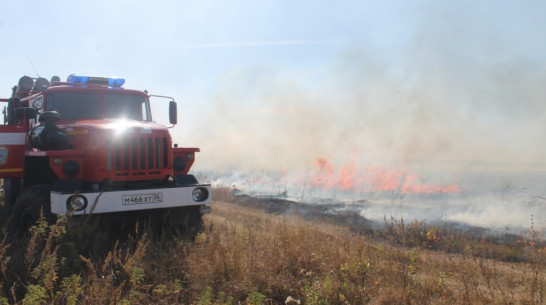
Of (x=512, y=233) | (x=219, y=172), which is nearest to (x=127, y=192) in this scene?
(x=512, y=233)

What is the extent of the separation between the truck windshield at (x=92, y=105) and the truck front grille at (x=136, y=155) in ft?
5.04

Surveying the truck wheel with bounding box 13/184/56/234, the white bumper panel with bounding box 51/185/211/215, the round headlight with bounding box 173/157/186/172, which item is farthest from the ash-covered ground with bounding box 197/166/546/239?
the truck wheel with bounding box 13/184/56/234

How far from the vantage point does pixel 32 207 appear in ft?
20.5

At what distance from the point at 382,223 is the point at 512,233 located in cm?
325

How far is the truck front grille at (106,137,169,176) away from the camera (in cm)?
631

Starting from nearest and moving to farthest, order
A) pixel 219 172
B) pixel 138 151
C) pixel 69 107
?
pixel 138 151 → pixel 69 107 → pixel 219 172

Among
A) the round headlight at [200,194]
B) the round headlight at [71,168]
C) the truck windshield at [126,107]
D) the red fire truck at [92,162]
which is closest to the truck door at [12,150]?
the red fire truck at [92,162]

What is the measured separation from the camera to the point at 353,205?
14.7 metres

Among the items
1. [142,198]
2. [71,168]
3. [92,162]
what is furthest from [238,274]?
[71,168]

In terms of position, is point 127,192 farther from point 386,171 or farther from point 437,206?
point 386,171

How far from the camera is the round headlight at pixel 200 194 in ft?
22.1

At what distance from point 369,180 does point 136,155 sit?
1387 cm

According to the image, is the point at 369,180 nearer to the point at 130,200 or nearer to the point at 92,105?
the point at 92,105

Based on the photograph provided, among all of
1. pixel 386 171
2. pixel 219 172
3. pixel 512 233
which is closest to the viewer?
pixel 512 233
